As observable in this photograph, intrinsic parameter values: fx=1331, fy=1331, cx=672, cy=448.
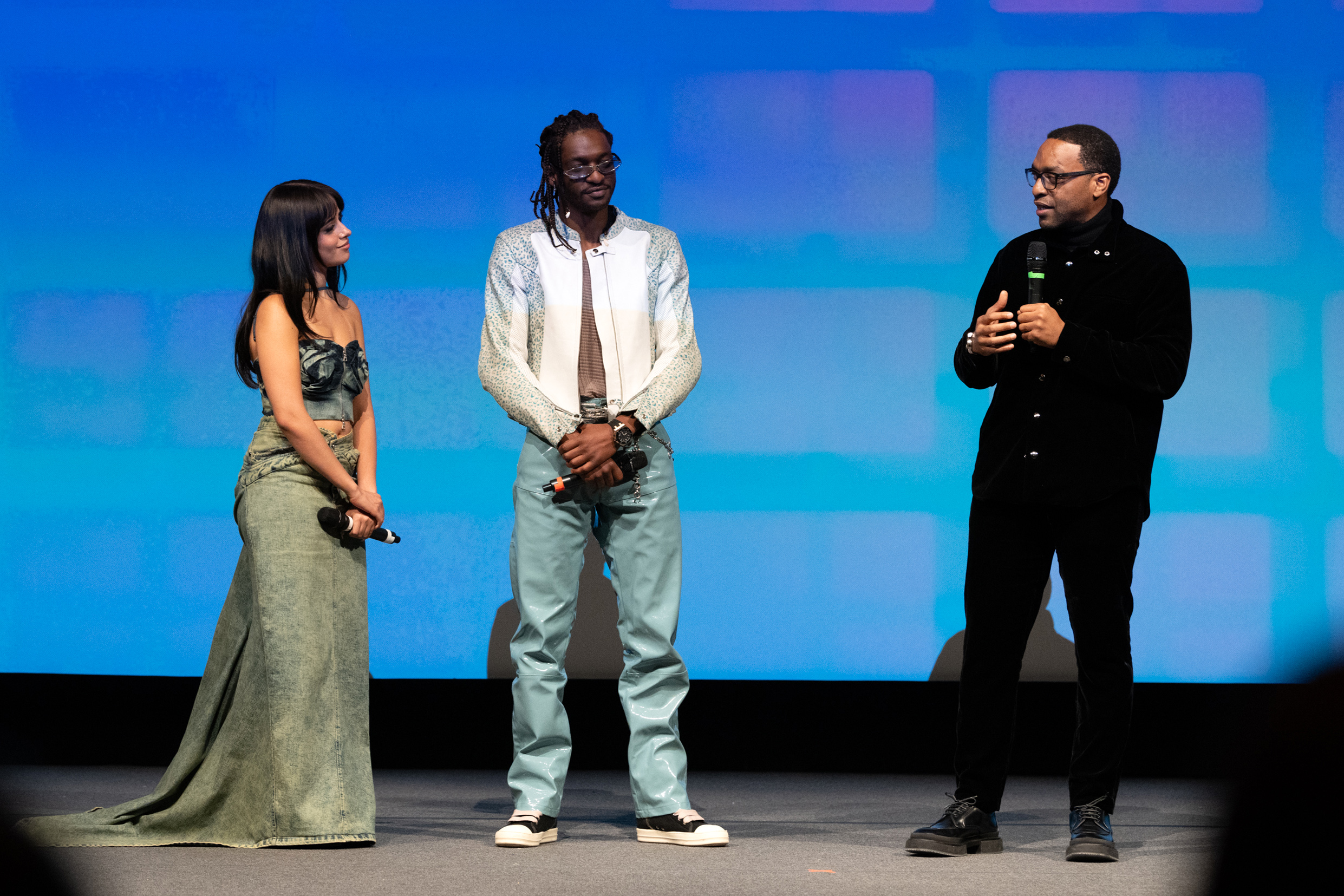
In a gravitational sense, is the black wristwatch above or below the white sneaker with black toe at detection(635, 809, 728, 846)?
above

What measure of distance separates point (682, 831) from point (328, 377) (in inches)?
50.5

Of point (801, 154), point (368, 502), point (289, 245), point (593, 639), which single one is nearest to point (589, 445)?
point (368, 502)

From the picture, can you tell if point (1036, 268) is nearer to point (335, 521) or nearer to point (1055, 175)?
point (1055, 175)

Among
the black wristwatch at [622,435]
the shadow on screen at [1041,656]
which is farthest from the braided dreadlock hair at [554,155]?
the shadow on screen at [1041,656]

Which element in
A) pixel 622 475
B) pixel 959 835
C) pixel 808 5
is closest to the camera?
pixel 959 835

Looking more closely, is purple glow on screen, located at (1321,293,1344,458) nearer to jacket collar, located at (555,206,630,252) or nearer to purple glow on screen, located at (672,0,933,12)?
purple glow on screen, located at (672,0,933,12)

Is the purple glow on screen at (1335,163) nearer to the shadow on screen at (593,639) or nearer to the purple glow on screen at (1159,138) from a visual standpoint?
the purple glow on screen at (1159,138)

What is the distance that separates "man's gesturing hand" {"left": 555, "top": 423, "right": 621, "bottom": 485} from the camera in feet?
9.57

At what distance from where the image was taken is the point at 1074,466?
279 cm

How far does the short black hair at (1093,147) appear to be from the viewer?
282 centimetres

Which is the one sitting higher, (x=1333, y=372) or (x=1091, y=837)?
(x=1333, y=372)

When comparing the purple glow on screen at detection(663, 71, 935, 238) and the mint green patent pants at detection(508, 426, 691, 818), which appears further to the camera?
the purple glow on screen at detection(663, 71, 935, 238)

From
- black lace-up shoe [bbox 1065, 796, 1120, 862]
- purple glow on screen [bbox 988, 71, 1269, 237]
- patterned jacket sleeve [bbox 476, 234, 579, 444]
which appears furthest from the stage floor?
purple glow on screen [bbox 988, 71, 1269, 237]

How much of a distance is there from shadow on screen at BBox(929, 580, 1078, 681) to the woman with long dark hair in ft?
5.91
